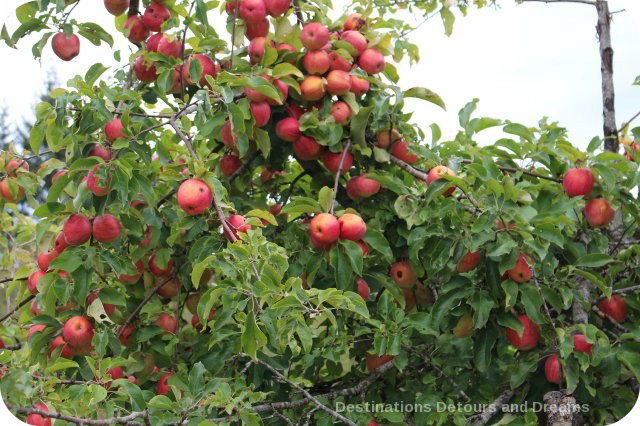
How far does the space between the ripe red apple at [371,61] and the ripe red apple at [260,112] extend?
0.32 m

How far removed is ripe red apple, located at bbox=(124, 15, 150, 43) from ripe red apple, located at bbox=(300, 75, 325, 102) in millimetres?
500

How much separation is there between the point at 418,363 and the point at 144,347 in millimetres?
727

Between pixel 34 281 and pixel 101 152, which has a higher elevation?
pixel 101 152

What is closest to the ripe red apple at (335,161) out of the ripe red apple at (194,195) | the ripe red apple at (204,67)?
the ripe red apple at (204,67)

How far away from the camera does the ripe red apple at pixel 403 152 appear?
6.77 ft

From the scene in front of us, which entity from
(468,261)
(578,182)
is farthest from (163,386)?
(578,182)

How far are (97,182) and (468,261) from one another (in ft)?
2.76

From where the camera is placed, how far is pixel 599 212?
6.23 ft

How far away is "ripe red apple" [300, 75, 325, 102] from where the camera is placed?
1.97 metres

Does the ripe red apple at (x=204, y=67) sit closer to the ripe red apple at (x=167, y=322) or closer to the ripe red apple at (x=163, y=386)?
the ripe red apple at (x=167, y=322)

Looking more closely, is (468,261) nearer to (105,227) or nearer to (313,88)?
(313,88)

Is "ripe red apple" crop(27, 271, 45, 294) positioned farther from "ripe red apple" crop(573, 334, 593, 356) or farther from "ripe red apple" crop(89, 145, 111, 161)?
"ripe red apple" crop(573, 334, 593, 356)

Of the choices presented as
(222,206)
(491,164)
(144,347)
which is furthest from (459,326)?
(144,347)

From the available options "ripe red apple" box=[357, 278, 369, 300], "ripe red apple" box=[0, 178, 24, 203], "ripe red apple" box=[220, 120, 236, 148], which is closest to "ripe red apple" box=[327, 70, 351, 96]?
"ripe red apple" box=[220, 120, 236, 148]
